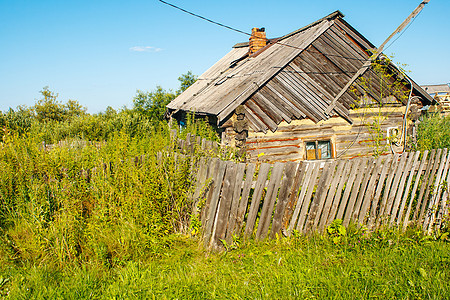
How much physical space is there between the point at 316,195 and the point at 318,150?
18.8 ft

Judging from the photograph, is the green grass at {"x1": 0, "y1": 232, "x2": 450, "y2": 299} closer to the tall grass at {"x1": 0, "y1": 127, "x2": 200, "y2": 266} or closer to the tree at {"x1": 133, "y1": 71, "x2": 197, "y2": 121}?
the tall grass at {"x1": 0, "y1": 127, "x2": 200, "y2": 266}

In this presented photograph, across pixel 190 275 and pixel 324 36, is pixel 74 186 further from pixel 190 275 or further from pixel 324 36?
pixel 324 36

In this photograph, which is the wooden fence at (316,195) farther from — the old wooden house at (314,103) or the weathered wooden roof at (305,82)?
the weathered wooden roof at (305,82)

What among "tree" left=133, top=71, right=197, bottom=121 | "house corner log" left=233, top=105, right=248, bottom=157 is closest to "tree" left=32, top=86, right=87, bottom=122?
"tree" left=133, top=71, right=197, bottom=121

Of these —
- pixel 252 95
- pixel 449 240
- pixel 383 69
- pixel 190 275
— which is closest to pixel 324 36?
pixel 383 69

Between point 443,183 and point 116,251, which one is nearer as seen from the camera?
point 116,251

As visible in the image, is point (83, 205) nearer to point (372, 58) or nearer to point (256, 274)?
point (256, 274)

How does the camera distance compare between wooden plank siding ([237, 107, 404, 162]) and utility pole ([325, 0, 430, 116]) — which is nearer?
utility pole ([325, 0, 430, 116])

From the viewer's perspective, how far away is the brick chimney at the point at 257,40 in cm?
1386

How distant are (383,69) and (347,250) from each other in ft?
27.2

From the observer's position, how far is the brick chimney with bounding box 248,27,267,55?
45.5 feet

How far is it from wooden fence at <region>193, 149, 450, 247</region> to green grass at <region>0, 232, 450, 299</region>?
366mm

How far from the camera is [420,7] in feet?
26.6

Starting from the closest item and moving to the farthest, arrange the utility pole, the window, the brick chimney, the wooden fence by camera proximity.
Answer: the wooden fence < the utility pole < the window < the brick chimney
